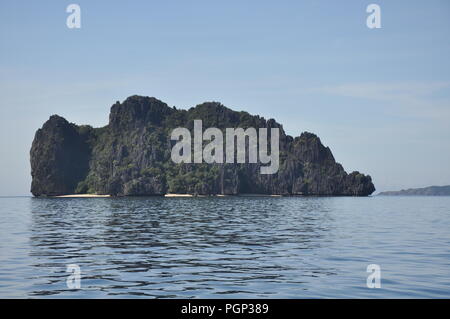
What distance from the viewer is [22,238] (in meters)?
43.3

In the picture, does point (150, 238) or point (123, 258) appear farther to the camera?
point (150, 238)

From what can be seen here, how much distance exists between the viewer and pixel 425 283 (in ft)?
74.0

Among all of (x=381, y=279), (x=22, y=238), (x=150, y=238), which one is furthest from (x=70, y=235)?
(x=381, y=279)

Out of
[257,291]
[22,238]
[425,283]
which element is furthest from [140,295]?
[22,238]

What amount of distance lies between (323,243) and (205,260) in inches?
482

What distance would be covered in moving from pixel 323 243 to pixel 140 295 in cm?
2138

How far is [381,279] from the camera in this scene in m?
23.2
